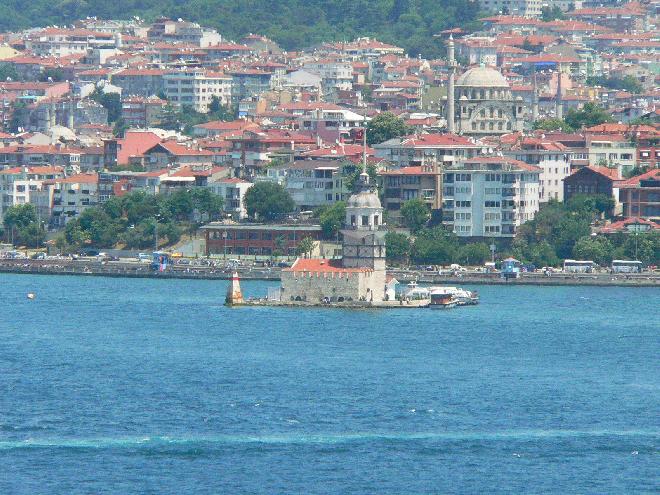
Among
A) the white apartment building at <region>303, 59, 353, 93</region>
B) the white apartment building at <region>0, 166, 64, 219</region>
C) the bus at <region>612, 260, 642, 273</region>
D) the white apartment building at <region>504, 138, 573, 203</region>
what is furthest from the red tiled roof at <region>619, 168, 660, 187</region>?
the white apartment building at <region>303, 59, 353, 93</region>

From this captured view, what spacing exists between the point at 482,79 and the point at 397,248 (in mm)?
20112

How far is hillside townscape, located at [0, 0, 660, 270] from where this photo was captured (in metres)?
75.9

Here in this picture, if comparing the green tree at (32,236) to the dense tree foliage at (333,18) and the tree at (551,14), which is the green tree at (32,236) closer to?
the dense tree foliage at (333,18)

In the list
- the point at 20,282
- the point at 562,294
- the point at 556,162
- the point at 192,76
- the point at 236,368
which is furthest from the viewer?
the point at 192,76

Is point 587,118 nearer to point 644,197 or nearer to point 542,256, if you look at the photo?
point 644,197

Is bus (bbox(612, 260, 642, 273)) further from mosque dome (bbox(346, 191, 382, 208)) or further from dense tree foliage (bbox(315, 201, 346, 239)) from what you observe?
mosque dome (bbox(346, 191, 382, 208))

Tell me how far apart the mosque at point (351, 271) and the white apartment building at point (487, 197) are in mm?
11743

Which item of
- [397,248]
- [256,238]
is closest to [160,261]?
[256,238]

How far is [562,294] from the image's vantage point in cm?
6794

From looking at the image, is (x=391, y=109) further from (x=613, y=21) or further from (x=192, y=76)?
(x=613, y=21)

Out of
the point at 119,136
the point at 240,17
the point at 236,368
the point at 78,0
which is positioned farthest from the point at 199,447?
the point at 78,0

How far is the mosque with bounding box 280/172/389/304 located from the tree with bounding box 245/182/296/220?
14.5 meters

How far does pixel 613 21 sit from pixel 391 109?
35.2 metres

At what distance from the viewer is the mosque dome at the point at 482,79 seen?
9238 cm
